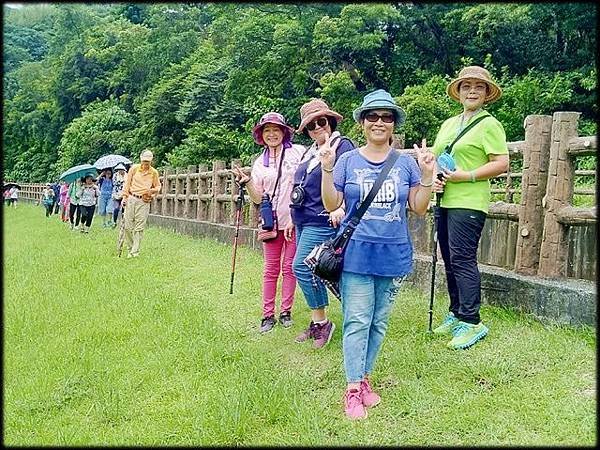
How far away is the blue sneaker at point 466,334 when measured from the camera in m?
3.99

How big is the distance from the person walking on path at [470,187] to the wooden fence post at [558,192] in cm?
62

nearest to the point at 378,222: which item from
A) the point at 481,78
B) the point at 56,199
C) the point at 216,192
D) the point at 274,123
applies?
the point at 481,78

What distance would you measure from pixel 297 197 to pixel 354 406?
140 centimetres

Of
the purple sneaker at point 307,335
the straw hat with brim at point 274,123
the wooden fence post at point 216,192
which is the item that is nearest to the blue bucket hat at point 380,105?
the straw hat with brim at point 274,123

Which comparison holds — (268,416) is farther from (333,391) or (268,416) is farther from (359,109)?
(359,109)

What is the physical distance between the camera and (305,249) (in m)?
4.29

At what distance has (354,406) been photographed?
3359mm

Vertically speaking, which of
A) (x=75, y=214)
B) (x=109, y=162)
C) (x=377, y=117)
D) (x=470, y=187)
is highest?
(x=109, y=162)

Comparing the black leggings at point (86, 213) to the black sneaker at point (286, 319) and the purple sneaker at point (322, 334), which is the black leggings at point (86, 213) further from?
the purple sneaker at point (322, 334)

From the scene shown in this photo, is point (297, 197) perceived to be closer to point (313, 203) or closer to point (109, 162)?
point (313, 203)

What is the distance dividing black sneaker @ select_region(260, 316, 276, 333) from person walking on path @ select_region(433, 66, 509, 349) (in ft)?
4.49

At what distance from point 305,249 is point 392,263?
3.31ft

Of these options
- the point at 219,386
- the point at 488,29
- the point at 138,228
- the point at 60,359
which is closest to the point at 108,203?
the point at 138,228

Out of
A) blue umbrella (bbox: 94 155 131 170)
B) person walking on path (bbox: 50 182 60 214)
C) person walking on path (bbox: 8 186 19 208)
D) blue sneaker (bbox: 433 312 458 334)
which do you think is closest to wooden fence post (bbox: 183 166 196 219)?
blue umbrella (bbox: 94 155 131 170)
